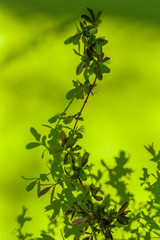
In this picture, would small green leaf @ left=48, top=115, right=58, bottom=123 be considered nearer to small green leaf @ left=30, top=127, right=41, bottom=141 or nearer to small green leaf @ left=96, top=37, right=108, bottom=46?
small green leaf @ left=30, top=127, right=41, bottom=141

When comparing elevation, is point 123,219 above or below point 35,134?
below

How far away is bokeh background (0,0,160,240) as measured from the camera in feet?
4.14

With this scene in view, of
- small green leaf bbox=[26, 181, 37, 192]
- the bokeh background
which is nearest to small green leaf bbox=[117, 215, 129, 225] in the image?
the bokeh background

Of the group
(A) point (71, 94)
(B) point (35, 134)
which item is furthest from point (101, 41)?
(B) point (35, 134)

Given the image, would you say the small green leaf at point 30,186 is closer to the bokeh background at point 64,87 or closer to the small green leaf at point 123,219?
the bokeh background at point 64,87

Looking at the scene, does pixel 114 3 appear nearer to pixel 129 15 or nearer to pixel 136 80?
pixel 129 15

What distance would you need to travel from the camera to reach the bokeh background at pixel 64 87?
4.14 ft

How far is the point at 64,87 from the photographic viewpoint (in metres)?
1.29

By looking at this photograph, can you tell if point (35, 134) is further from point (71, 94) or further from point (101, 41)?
point (101, 41)

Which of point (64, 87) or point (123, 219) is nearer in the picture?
point (123, 219)

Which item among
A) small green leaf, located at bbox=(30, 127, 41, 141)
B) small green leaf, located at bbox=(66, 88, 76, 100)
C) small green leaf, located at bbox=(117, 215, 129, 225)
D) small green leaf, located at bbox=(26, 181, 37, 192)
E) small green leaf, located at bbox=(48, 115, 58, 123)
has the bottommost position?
small green leaf, located at bbox=(117, 215, 129, 225)

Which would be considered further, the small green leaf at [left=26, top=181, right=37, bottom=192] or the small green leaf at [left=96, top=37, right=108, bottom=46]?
the small green leaf at [left=26, top=181, right=37, bottom=192]

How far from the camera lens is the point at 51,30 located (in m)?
1.30

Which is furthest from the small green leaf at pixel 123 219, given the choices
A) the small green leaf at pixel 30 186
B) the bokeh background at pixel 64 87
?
the small green leaf at pixel 30 186
